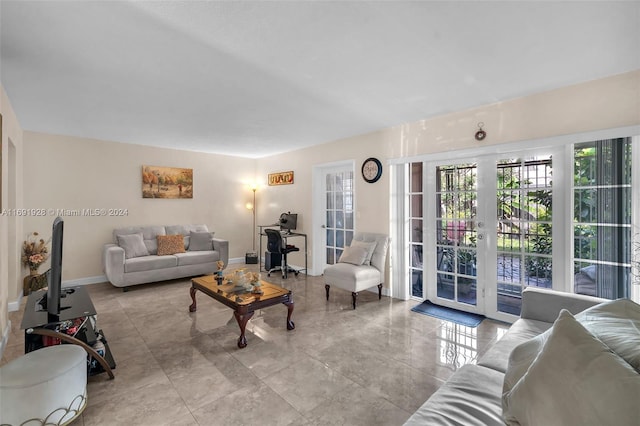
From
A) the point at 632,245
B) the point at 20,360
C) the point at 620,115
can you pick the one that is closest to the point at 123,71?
the point at 20,360

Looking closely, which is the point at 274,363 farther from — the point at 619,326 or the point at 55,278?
the point at 619,326

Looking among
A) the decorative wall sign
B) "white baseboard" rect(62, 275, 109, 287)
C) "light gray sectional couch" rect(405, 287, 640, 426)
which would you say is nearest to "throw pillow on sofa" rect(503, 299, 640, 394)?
"light gray sectional couch" rect(405, 287, 640, 426)

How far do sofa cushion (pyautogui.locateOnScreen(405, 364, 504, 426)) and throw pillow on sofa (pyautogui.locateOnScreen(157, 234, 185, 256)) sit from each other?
4.73 meters

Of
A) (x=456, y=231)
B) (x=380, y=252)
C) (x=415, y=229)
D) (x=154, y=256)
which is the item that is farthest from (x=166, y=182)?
(x=456, y=231)

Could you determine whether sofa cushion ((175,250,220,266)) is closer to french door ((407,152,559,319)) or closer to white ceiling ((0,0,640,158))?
white ceiling ((0,0,640,158))

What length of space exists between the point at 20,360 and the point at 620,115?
15.1 feet

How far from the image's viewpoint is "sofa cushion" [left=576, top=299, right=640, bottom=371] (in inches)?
38.3

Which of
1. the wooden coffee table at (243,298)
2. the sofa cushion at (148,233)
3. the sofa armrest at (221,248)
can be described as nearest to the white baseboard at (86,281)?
the sofa cushion at (148,233)

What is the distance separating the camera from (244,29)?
1.81m

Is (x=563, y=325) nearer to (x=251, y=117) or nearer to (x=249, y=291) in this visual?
(x=249, y=291)

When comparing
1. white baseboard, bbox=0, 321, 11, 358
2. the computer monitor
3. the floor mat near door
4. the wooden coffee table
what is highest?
the computer monitor

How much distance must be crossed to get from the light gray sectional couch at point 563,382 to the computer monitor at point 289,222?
4.16 meters

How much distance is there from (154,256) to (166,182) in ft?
4.86

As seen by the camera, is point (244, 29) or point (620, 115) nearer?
point (244, 29)
